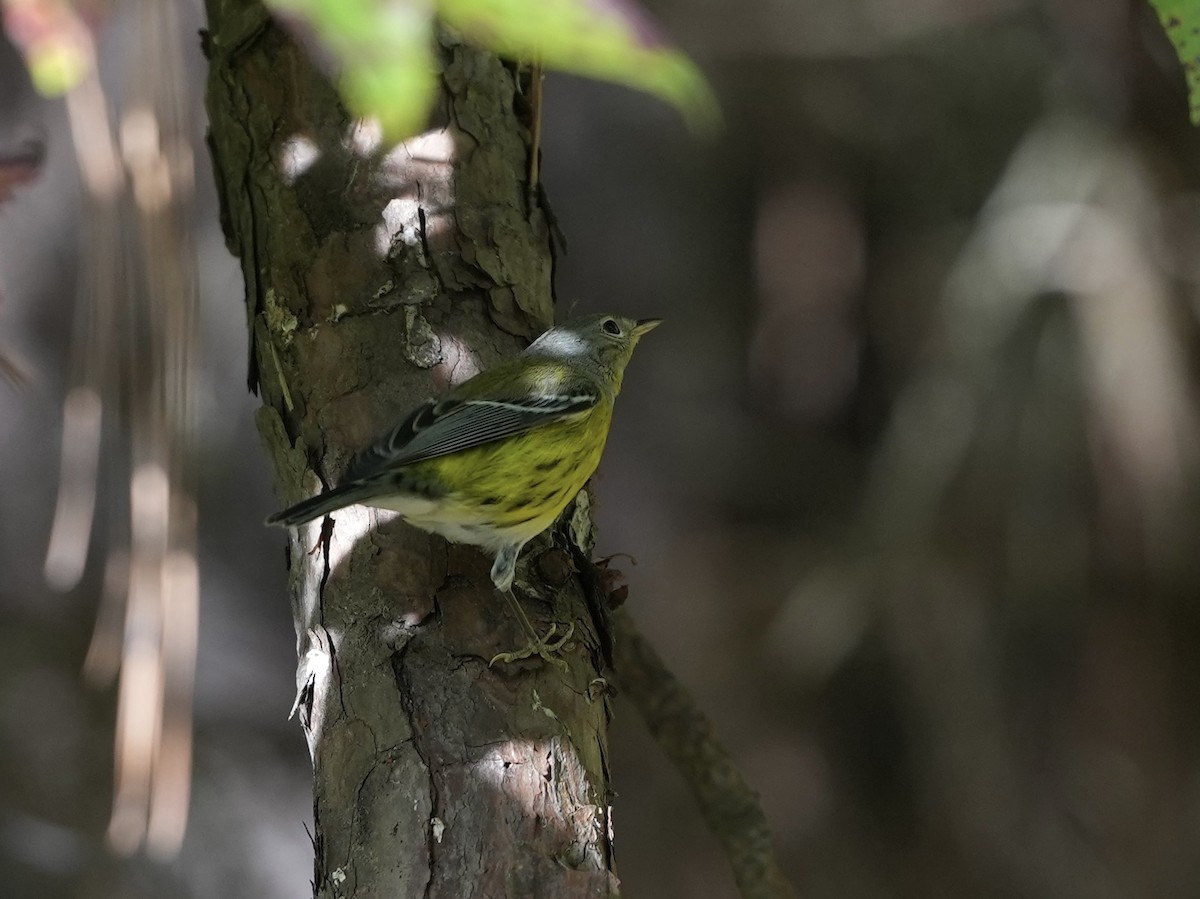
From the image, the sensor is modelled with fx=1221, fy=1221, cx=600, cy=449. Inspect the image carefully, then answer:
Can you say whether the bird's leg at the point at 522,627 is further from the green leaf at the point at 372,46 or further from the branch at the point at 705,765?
the green leaf at the point at 372,46

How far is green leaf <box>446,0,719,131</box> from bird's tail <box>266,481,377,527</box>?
70.6 inches

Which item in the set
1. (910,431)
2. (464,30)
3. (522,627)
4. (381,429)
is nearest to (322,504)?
(381,429)

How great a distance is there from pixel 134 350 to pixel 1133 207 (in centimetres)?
468

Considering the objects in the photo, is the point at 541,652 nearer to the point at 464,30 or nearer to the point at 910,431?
the point at 464,30

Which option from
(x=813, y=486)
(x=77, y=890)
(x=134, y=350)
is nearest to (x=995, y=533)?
(x=813, y=486)

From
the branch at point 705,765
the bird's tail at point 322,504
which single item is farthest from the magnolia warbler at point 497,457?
the branch at point 705,765

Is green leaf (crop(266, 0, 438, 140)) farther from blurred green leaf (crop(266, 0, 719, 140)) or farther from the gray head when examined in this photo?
the gray head

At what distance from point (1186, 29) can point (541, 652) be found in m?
1.63

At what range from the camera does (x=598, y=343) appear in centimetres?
401

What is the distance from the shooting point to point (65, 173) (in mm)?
4695

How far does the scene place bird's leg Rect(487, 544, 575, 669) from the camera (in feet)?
8.36

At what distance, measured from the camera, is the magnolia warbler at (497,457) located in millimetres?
2719

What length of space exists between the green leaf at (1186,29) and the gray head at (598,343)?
1889mm

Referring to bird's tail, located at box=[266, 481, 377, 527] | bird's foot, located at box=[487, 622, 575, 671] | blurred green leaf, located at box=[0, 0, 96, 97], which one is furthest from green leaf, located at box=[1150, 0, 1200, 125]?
bird's tail, located at box=[266, 481, 377, 527]
